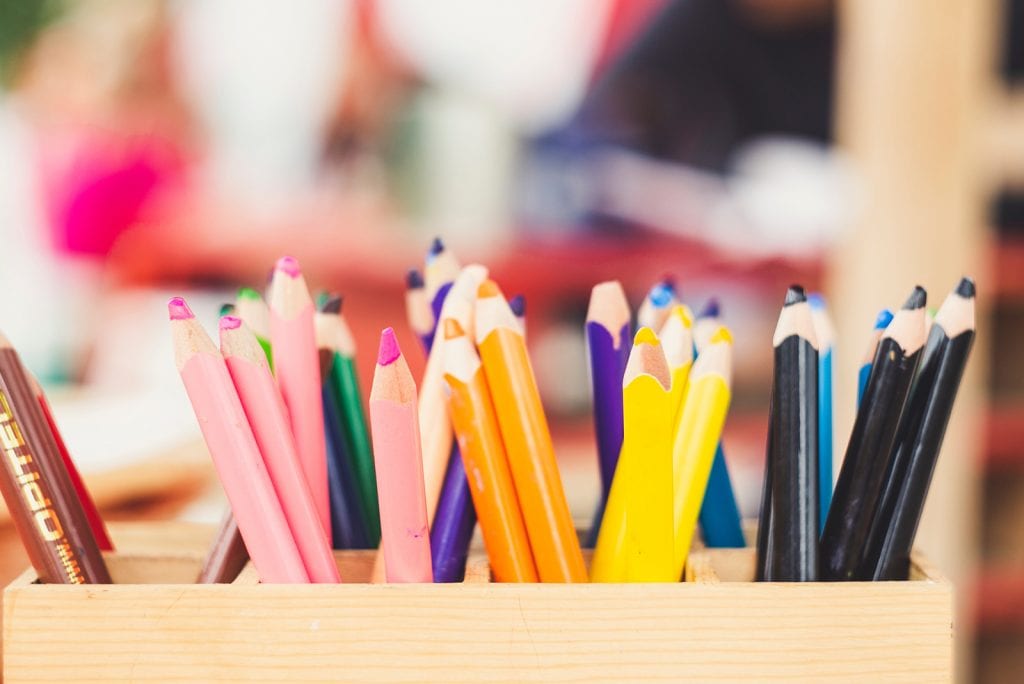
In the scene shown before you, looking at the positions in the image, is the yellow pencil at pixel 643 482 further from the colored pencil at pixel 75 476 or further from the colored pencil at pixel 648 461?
the colored pencil at pixel 75 476

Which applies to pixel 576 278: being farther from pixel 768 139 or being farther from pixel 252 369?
pixel 252 369

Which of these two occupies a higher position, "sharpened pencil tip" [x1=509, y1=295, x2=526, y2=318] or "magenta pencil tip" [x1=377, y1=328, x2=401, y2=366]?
"sharpened pencil tip" [x1=509, y1=295, x2=526, y2=318]

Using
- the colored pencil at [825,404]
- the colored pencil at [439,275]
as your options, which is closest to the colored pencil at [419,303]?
the colored pencil at [439,275]

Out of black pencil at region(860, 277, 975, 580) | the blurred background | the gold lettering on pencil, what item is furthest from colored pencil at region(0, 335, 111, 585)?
the blurred background

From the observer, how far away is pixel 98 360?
0.88 meters

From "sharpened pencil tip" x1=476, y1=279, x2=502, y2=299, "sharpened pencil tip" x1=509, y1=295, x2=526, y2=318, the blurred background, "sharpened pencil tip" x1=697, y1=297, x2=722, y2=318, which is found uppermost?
the blurred background

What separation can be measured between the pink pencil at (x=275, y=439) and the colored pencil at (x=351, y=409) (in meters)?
0.04

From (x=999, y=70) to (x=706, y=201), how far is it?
300 mm

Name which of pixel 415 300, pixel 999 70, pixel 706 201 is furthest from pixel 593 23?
pixel 415 300

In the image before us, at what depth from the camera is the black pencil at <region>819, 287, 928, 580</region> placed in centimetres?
25

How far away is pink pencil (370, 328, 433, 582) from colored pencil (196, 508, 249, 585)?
2.2 inches

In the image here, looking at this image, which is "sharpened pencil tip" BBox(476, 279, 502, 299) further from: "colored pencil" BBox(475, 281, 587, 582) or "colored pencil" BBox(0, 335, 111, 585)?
"colored pencil" BBox(0, 335, 111, 585)

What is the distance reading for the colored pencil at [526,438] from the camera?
259 millimetres

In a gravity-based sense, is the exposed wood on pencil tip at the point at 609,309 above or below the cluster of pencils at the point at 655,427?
above
